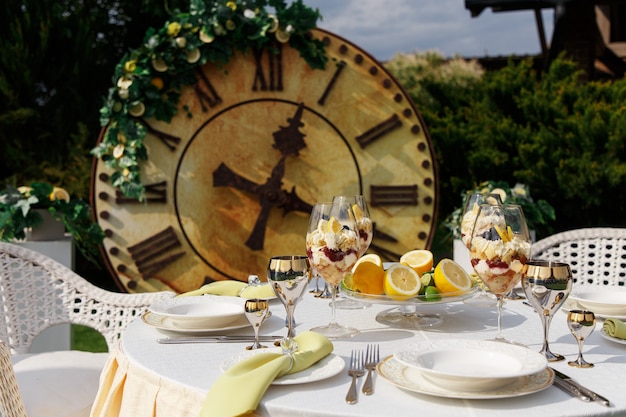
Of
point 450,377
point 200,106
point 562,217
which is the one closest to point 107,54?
point 200,106

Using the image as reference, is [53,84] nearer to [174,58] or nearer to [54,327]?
[174,58]

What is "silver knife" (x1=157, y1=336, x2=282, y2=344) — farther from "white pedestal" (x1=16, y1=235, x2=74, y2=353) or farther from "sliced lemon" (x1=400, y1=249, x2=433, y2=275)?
"white pedestal" (x1=16, y1=235, x2=74, y2=353)

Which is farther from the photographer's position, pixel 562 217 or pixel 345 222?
pixel 562 217

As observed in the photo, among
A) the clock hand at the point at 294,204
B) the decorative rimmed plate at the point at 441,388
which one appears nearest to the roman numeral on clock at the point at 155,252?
the clock hand at the point at 294,204

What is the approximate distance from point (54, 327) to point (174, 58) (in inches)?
62.7

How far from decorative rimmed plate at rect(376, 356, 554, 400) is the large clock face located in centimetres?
264

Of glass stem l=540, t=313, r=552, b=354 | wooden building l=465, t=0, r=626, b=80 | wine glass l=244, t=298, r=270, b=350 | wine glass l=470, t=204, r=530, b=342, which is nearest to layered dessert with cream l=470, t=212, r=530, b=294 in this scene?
wine glass l=470, t=204, r=530, b=342

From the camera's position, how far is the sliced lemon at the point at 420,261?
180 centimetres

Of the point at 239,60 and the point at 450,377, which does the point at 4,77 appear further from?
the point at 450,377

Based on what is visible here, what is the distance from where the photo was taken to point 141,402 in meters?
1.35

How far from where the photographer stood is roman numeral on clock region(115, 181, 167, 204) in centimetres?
378

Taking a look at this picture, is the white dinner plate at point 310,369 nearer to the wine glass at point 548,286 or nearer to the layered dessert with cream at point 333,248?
the layered dessert with cream at point 333,248

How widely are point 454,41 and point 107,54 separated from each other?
4517 millimetres

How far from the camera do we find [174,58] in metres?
3.78
